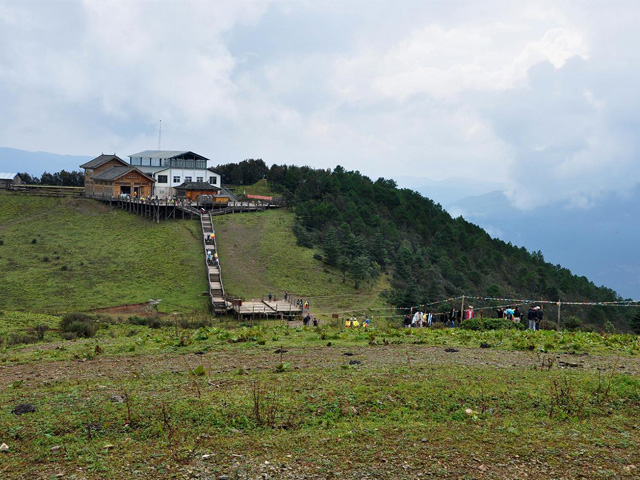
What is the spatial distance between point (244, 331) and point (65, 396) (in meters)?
7.52

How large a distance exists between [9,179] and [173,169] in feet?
78.4

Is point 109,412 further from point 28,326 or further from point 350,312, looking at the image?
point 350,312

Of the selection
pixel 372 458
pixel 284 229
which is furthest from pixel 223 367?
pixel 284 229

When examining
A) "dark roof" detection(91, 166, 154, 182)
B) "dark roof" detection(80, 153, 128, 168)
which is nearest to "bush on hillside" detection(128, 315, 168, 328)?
"dark roof" detection(91, 166, 154, 182)

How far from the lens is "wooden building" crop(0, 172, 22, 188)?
252ft

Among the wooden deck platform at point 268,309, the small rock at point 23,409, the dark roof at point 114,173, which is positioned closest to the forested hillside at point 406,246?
the wooden deck platform at point 268,309

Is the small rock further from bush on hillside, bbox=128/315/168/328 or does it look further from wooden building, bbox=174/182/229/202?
wooden building, bbox=174/182/229/202

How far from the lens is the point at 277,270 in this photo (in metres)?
52.6

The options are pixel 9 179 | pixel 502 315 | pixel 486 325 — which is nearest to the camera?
pixel 486 325

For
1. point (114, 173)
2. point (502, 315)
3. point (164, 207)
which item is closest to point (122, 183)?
point (114, 173)

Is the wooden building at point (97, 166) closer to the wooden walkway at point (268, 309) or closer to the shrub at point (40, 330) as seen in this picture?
the wooden walkway at point (268, 309)

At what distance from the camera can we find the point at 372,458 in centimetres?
891

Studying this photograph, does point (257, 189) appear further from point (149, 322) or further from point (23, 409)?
point (23, 409)

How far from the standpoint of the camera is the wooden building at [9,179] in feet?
252
